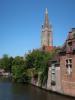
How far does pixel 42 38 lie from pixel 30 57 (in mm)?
80495

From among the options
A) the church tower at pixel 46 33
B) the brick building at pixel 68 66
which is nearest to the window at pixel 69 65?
the brick building at pixel 68 66

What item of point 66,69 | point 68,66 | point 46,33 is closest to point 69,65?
point 68,66

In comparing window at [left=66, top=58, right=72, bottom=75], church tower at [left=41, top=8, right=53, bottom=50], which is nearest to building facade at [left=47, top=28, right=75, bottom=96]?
window at [left=66, top=58, right=72, bottom=75]

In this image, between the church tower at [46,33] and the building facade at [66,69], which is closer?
the building facade at [66,69]

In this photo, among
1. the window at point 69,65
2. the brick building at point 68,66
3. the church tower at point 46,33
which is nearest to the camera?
the brick building at point 68,66

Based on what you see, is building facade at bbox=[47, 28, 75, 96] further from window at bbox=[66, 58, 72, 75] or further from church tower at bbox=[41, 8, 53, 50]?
church tower at bbox=[41, 8, 53, 50]

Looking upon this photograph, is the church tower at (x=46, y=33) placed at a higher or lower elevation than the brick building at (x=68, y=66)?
higher

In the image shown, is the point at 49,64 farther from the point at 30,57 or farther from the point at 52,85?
the point at 30,57

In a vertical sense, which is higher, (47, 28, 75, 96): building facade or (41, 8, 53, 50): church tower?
(41, 8, 53, 50): church tower

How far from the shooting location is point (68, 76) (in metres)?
35.2

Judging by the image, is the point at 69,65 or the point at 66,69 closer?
the point at 69,65

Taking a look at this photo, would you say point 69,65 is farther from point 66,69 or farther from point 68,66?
point 66,69

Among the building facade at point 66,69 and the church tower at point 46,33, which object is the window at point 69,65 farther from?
the church tower at point 46,33

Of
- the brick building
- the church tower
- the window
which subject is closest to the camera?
the brick building
